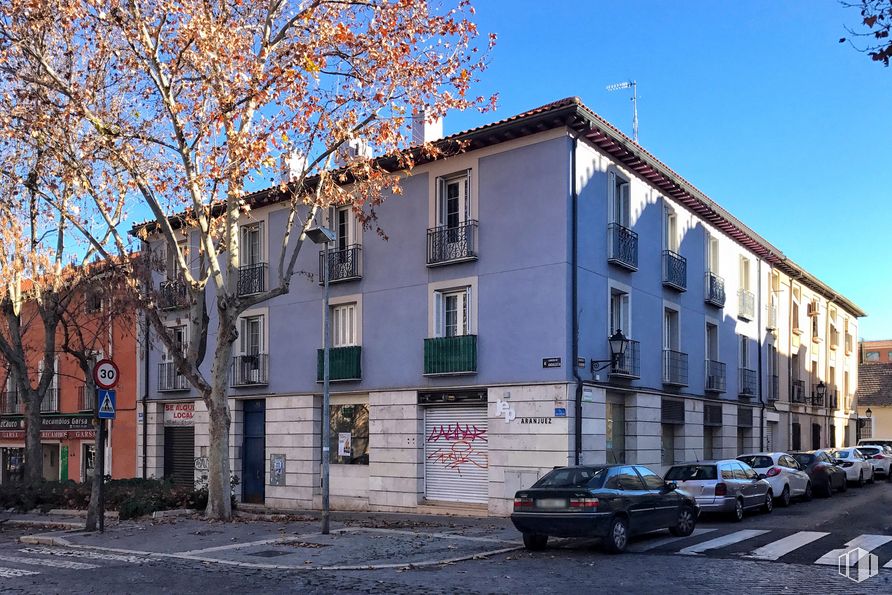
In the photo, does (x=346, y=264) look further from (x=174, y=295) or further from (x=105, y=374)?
(x=105, y=374)

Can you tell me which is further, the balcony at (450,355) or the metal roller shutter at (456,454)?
the metal roller shutter at (456,454)

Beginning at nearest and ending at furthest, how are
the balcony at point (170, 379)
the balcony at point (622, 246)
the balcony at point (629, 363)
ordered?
the balcony at point (629, 363) → the balcony at point (622, 246) → the balcony at point (170, 379)

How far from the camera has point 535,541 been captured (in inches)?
551

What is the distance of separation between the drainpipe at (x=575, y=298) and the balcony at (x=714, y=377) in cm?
876

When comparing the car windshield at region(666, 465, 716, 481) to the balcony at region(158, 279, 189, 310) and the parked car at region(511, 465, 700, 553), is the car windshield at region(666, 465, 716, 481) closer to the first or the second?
the parked car at region(511, 465, 700, 553)

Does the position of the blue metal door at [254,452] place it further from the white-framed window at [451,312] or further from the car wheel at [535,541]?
the car wheel at [535,541]

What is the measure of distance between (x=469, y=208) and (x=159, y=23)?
8.38m

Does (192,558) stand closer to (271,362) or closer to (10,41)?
(10,41)

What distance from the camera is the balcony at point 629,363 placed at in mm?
Result: 20438

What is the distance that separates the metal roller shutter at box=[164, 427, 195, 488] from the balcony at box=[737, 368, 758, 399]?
61.1 feet

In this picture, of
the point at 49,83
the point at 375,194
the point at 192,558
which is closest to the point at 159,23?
the point at 49,83

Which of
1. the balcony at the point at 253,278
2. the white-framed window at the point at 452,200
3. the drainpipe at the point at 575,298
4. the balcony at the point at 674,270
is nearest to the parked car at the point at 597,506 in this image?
the drainpipe at the point at 575,298

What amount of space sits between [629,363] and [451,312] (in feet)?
15.3

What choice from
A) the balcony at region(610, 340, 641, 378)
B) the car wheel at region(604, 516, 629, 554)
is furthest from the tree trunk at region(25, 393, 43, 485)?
the car wheel at region(604, 516, 629, 554)
